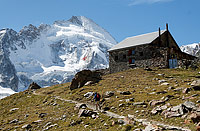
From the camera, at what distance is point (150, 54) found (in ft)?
172

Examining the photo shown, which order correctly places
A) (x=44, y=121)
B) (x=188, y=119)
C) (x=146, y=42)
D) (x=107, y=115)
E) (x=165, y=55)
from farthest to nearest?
(x=146, y=42), (x=165, y=55), (x=44, y=121), (x=107, y=115), (x=188, y=119)

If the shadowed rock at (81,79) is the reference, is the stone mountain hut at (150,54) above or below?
above

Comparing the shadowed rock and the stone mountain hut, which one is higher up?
the stone mountain hut

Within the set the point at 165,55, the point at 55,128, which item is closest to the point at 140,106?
the point at 55,128

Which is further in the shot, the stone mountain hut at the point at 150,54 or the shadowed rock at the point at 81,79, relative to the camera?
→ the stone mountain hut at the point at 150,54

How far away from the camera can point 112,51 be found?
6191 cm

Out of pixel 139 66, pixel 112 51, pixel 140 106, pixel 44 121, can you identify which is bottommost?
pixel 44 121

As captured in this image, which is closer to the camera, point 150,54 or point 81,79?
point 81,79

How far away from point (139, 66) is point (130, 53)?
179 inches

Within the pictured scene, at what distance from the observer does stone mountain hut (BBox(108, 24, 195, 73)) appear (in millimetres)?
48938

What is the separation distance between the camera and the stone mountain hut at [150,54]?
1927 inches

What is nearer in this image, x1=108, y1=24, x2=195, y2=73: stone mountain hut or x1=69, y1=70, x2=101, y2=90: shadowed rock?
x1=69, y1=70, x2=101, y2=90: shadowed rock

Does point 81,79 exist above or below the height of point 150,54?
below

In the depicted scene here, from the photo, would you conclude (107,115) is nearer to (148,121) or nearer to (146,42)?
(148,121)
